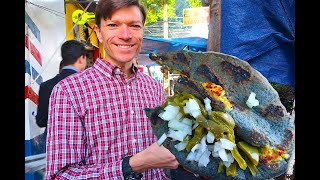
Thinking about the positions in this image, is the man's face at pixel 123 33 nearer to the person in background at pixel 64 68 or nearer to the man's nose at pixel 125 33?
the man's nose at pixel 125 33

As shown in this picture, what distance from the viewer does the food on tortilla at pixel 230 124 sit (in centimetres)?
76

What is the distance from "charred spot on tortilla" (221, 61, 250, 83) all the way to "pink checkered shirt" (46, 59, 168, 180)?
1.07ft

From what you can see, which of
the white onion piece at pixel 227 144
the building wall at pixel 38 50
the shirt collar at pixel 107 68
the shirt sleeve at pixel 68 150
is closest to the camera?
the white onion piece at pixel 227 144

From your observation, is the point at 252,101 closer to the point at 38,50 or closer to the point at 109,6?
the point at 109,6

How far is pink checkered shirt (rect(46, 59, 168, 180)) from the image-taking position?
2.96ft

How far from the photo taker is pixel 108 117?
0.96 meters

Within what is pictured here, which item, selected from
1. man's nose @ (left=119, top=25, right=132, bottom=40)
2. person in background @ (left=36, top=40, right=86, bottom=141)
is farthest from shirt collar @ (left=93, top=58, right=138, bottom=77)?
person in background @ (left=36, top=40, right=86, bottom=141)

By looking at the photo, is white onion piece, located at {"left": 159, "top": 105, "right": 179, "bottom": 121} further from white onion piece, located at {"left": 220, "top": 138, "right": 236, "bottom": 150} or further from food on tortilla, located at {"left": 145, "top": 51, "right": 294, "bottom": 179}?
white onion piece, located at {"left": 220, "top": 138, "right": 236, "bottom": 150}

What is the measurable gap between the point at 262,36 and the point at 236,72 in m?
0.39

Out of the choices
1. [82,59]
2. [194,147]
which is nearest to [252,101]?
[194,147]

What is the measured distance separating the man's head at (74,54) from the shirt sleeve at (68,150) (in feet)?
1.17

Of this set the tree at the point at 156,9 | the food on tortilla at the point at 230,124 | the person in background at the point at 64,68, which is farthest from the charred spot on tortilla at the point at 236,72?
the person in background at the point at 64,68

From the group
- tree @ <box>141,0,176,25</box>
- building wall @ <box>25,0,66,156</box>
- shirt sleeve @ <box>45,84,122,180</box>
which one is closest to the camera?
shirt sleeve @ <box>45,84,122,180</box>
